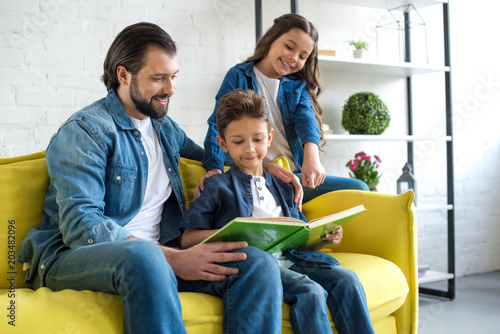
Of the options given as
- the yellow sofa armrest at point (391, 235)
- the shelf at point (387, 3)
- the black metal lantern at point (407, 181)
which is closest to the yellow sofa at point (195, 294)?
the yellow sofa armrest at point (391, 235)

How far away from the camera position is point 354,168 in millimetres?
3164

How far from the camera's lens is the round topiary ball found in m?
3.15

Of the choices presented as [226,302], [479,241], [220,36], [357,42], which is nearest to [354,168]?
[357,42]

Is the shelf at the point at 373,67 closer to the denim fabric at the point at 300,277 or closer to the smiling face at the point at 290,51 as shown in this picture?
the smiling face at the point at 290,51

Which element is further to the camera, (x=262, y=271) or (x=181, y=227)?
(x=181, y=227)

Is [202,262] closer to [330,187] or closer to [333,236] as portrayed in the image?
[333,236]

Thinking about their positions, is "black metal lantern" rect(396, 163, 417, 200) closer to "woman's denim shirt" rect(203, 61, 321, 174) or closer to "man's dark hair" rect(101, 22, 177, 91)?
"woman's denim shirt" rect(203, 61, 321, 174)

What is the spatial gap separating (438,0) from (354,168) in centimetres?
115

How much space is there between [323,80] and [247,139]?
1.70 meters

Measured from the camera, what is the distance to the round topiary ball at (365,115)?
3148 millimetres

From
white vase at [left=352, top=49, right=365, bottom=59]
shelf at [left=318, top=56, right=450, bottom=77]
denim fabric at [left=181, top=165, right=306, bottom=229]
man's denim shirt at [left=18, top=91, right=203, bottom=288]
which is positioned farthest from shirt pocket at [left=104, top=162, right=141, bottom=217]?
white vase at [left=352, top=49, right=365, bottom=59]

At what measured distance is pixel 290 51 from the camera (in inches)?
88.1

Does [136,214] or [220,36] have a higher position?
[220,36]

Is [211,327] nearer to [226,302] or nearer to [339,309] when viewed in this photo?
[226,302]
